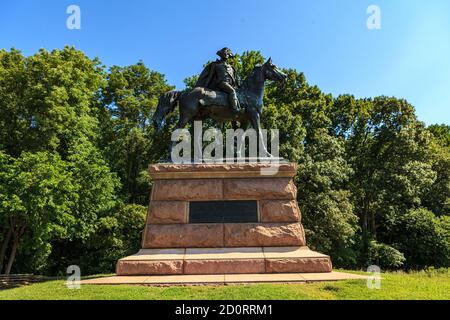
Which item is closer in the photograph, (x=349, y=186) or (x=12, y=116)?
(x=12, y=116)

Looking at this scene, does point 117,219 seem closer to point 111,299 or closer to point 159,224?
point 159,224

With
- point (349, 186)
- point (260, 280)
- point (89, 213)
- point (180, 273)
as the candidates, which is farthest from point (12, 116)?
point (349, 186)

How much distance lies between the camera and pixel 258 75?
9.84 m

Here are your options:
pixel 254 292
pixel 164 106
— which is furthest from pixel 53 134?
pixel 254 292

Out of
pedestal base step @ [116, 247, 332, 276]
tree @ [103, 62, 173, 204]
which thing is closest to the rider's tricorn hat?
pedestal base step @ [116, 247, 332, 276]

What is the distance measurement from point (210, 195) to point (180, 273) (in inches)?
72.3

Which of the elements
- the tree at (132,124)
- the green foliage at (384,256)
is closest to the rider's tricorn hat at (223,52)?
the tree at (132,124)

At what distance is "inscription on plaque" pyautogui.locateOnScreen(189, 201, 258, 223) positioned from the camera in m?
8.39

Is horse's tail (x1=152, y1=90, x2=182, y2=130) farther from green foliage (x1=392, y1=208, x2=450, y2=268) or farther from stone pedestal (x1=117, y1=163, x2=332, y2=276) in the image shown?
green foliage (x1=392, y1=208, x2=450, y2=268)

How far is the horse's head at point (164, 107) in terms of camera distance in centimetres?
945

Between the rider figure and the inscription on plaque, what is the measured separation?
2.41 m

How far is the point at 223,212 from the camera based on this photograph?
8.45 m

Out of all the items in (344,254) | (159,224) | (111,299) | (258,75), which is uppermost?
(258,75)

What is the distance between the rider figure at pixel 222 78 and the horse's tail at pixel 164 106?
0.75 metres
